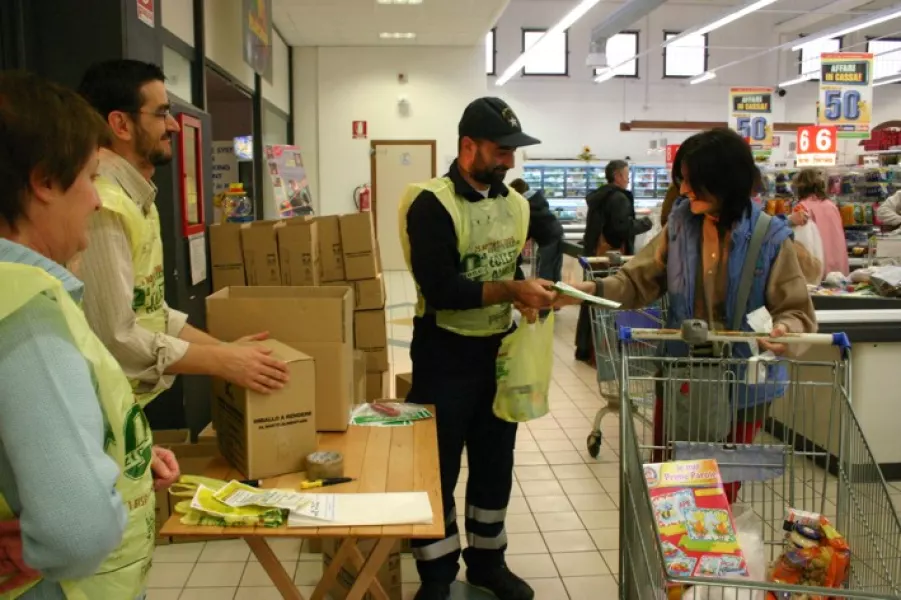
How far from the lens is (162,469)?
4.92 ft

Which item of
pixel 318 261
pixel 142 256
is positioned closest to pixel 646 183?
pixel 318 261

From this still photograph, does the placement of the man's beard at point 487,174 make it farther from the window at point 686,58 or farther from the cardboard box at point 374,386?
the window at point 686,58

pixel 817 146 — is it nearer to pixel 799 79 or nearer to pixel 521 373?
pixel 799 79

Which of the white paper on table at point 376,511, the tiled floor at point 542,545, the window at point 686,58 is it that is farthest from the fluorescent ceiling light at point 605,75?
the white paper on table at point 376,511

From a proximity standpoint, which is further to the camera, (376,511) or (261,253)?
(261,253)

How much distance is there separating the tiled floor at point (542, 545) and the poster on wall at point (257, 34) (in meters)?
3.56

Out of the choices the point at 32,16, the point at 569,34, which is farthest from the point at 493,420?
the point at 569,34

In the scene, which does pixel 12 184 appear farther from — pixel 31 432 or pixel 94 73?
pixel 94 73

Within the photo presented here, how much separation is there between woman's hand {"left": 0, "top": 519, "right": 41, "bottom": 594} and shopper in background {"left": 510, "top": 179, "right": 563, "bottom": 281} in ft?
7.28

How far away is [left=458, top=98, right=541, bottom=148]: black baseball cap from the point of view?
259 centimetres

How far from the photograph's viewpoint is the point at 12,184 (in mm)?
1091

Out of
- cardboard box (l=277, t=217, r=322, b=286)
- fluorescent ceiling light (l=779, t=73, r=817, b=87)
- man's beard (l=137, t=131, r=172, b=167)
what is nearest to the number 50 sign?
fluorescent ceiling light (l=779, t=73, r=817, b=87)

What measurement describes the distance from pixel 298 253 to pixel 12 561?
2857mm

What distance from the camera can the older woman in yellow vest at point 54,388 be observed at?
957mm
